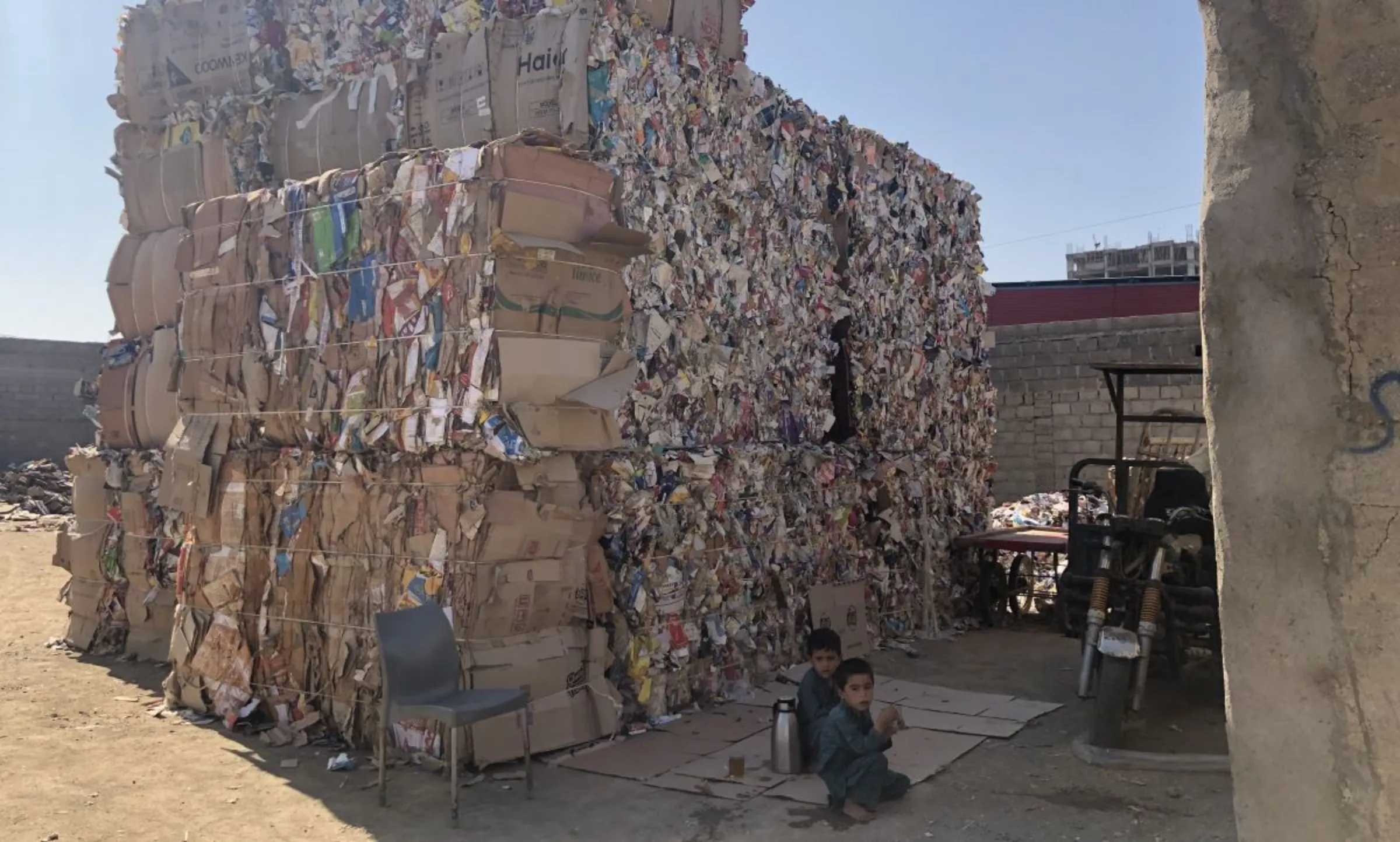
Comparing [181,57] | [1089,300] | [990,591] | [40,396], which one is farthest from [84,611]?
[1089,300]

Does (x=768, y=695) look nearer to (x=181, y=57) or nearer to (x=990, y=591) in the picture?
(x=990, y=591)

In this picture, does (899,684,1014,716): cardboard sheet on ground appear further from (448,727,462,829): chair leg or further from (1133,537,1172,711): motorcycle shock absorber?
(448,727,462,829): chair leg

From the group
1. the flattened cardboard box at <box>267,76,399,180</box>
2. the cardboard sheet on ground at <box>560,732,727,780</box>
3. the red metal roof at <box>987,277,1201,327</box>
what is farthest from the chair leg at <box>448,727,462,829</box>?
the red metal roof at <box>987,277,1201,327</box>

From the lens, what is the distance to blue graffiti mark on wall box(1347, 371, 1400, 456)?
2592 millimetres

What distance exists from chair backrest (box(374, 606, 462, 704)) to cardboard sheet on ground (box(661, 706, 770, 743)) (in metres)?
1.66

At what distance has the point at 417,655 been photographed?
17.3 ft

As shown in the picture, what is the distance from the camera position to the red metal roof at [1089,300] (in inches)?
882

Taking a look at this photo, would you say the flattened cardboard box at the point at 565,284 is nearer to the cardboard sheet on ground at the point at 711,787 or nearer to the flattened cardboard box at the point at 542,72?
the flattened cardboard box at the point at 542,72

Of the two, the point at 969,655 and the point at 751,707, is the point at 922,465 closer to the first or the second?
the point at 969,655

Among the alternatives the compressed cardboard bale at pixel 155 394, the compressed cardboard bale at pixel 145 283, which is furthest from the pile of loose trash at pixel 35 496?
the compressed cardboard bale at pixel 155 394

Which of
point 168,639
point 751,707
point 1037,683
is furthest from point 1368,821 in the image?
point 168,639

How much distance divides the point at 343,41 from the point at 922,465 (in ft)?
19.9

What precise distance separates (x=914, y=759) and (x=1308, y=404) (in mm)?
3796

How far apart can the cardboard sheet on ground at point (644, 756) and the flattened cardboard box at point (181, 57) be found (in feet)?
18.7
